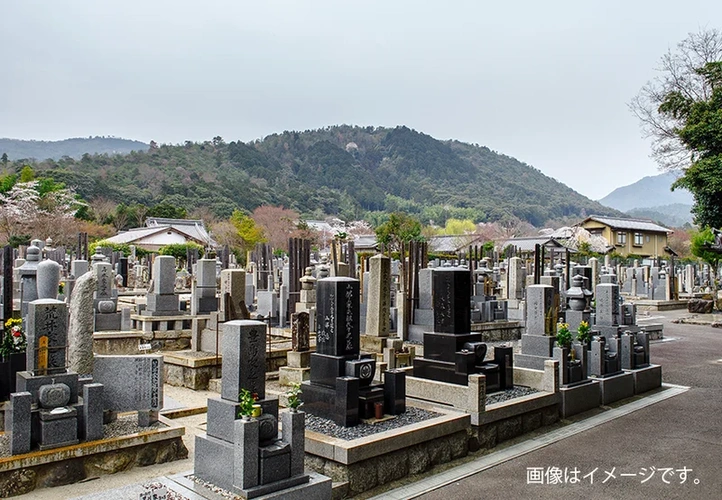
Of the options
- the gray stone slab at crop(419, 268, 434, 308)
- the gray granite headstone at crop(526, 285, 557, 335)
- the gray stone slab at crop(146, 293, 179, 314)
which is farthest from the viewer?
the gray stone slab at crop(419, 268, 434, 308)

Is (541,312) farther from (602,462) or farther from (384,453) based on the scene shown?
(384,453)

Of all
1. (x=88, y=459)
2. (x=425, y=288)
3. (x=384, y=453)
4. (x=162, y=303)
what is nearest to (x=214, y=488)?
(x=88, y=459)

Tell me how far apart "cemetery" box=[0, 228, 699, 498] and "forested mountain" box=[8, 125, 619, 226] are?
5717 cm

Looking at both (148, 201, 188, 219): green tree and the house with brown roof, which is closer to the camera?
the house with brown roof

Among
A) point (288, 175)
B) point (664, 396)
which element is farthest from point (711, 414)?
point (288, 175)

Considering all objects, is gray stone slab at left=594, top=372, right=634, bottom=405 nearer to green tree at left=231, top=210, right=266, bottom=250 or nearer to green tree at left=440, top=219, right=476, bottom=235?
green tree at left=231, top=210, right=266, bottom=250

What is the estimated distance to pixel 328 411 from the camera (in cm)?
676

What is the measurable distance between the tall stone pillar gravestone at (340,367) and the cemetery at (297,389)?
0.07ft

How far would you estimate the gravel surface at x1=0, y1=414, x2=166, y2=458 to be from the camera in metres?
5.83

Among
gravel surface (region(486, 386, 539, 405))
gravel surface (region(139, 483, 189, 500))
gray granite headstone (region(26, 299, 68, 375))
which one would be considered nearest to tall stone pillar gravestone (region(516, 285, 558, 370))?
gravel surface (region(486, 386, 539, 405))

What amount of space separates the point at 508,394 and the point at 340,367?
2.94 m

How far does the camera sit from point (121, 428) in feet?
20.7

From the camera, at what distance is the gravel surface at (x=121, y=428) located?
19.1 feet

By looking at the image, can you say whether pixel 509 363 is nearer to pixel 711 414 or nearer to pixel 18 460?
pixel 711 414
